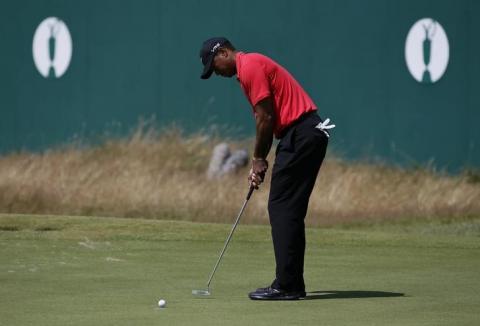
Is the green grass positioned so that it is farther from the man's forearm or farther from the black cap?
the black cap

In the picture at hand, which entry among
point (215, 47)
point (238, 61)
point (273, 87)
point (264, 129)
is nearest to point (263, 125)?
point (264, 129)

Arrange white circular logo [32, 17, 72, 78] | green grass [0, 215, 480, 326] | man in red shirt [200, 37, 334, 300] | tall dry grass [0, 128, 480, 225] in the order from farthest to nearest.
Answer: white circular logo [32, 17, 72, 78], tall dry grass [0, 128, 480, 225], man in red shirt [200, 37, 334, 300], green grass [0, 215, 480, 326]

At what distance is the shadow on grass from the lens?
27.5 ft

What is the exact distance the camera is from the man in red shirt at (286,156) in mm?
8320

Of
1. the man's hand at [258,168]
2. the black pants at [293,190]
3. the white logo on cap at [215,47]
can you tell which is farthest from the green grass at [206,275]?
the white logo on cap at [215,47]

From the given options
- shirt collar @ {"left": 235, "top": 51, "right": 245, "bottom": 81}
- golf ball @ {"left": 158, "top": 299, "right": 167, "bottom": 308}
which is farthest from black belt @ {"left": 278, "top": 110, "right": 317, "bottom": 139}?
golf ball @ {"left": 158, "top": 299, "right": 167, "bottom": 308}

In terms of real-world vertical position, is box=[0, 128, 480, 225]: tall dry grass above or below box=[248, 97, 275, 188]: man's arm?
below

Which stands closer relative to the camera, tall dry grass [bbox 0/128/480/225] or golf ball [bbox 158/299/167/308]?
golf ball [bbox 158/299/167/308]

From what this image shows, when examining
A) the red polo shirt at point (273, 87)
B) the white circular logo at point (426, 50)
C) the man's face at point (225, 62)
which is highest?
the white circular logo at point (426, 50)

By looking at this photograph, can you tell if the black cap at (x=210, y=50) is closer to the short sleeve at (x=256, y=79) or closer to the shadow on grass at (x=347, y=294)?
the short sleeve at (x=256, y=79)

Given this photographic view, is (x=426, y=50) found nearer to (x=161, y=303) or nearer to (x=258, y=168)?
(x=258, y=168)

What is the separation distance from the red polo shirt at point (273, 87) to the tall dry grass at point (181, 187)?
288 inches

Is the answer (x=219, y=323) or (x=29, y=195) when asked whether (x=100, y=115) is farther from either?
(x=219, y=323)

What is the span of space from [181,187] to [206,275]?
25.7 ft
